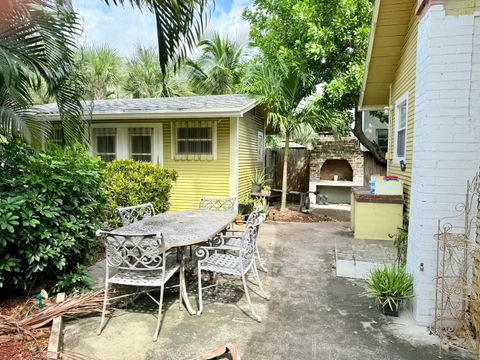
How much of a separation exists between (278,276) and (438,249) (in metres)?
2.14

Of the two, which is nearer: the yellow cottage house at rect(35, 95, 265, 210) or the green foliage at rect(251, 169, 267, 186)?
the yellow cottage house at rect(35, 95, 265, 210)

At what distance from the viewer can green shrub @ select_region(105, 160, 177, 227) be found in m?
5.88

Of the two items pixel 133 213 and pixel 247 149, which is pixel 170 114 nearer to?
pixel 247 149

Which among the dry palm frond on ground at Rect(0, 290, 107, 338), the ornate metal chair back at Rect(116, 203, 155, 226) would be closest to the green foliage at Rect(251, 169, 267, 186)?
the ornate metal chair back at Rect(116, 203, 155, 226)

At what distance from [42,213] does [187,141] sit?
5.71 m

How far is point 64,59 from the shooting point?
3605 mm

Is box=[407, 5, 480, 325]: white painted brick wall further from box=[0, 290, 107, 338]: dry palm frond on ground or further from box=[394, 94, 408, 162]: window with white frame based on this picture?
box=[0, 290, 107, 338]: dry palm frond on ground

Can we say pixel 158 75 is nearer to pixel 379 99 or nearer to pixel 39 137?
pixel 379 99

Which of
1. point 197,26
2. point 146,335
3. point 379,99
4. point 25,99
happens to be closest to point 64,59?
point 25,99

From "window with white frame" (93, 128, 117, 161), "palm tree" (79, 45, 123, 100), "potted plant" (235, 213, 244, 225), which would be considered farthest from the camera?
"palm tree" (79, 45, 123, 100)

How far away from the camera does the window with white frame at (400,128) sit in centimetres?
574

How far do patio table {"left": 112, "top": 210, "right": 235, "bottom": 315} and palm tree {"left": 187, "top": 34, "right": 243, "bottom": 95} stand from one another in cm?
1435

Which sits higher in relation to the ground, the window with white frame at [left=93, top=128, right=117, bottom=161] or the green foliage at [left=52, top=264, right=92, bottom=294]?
the window with white frame at [left=93, top=128, right=117, bottom=161]

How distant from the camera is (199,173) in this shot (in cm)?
862
